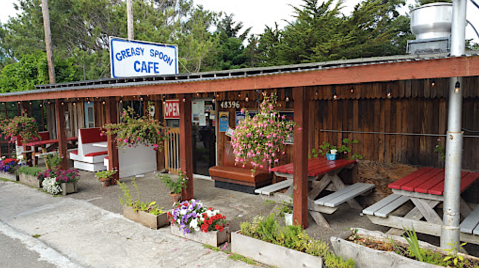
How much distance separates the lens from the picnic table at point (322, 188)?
5.23m

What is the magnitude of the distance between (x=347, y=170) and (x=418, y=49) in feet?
8.47

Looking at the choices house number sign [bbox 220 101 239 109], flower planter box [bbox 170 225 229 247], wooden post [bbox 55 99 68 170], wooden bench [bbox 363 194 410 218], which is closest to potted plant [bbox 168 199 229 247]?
flower planter box [bbox 170 225 229 247]

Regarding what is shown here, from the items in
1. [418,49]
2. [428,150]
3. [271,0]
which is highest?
[271,0]

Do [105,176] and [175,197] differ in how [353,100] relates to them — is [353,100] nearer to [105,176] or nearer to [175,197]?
[175,197]

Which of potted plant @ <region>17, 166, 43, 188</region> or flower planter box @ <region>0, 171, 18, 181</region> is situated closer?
potted plant @ <region>17, 166, 43, 188</region>

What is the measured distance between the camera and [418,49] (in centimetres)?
482

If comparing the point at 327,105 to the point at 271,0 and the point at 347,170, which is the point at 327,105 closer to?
the point at 347,170

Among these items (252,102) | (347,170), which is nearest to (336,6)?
(252,102)

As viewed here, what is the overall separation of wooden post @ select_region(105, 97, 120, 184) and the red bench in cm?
252

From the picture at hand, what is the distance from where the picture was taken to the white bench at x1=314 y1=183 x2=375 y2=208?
5.06 m

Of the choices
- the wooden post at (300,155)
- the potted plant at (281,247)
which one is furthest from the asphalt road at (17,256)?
the wooden post at (300,155)

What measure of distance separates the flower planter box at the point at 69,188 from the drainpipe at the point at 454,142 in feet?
24.3

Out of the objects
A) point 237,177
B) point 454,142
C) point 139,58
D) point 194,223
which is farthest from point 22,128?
point 454,142

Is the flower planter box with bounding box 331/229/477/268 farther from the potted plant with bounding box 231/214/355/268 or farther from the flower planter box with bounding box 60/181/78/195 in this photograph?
the flower planter box with bounding box 60/181/78/195
